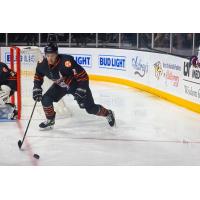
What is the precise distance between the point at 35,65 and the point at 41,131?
1.47ft

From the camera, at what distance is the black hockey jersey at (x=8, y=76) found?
127 inches

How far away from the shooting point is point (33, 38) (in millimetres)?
3061

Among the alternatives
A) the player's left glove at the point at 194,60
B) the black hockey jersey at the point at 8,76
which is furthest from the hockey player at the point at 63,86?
the player's left glove at the point at 194,60

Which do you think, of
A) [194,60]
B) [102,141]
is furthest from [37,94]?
[194,60]

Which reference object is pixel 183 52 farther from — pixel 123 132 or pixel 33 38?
pixel 33 38

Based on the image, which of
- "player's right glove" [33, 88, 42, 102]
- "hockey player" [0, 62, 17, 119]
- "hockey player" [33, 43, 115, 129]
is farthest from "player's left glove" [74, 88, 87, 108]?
"hockey player" [0, 62, 17, 119]

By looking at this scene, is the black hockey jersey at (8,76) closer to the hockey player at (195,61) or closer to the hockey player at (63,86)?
the hockey player at (63,86)

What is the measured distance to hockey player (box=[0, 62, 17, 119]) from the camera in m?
3.25

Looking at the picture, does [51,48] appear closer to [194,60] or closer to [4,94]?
[4,94]

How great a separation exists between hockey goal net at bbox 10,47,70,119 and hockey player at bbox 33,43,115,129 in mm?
37

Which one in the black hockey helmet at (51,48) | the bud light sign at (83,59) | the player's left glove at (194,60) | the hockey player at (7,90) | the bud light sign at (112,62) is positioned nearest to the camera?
the black hockey helmet at (51,48)

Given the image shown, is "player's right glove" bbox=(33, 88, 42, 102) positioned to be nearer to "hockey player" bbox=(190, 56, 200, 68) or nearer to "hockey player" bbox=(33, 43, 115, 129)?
"hockey player" bbox=(33, 43, 115, 129)

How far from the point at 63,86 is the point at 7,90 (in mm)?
407

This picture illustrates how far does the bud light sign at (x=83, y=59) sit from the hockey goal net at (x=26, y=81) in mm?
235
